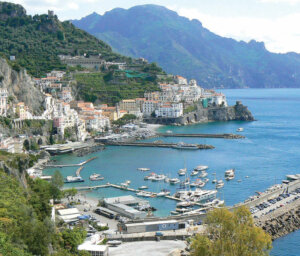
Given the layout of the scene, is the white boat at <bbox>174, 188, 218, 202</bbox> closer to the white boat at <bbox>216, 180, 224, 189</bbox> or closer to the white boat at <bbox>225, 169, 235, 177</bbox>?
the white boat at <bbox>216, 180, 224, 189</bbox>

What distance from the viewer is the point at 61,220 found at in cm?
2552

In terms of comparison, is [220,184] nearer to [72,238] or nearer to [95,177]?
[95,177]

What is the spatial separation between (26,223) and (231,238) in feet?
26.2

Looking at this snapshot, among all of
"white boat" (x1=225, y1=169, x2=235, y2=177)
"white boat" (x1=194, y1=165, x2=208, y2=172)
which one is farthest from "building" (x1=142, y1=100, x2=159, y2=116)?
"white boat" (x1=225, y1=169, x2=235, y2=177)

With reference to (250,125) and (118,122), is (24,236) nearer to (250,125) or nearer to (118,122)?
(118,122)

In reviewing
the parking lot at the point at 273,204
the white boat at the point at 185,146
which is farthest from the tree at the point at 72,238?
the white boat at the point at 185,146

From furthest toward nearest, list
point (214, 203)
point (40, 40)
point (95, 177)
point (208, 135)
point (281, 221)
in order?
1. point (40, 40)
2. point (208, 135)
3. point (95, 177)
4. point (214, 203)
5. point (281, 221)

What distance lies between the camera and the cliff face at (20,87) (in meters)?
53.7

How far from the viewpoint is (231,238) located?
17219mm

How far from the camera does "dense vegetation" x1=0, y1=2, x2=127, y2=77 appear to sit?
250 ft

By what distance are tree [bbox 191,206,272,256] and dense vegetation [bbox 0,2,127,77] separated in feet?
190

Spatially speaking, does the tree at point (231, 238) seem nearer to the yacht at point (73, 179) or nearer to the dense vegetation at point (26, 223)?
the dense vegetation at point (26, 223)

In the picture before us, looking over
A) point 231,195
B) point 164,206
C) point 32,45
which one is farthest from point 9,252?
point 32,45

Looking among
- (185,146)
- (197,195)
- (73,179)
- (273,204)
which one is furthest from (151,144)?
(273,204)
